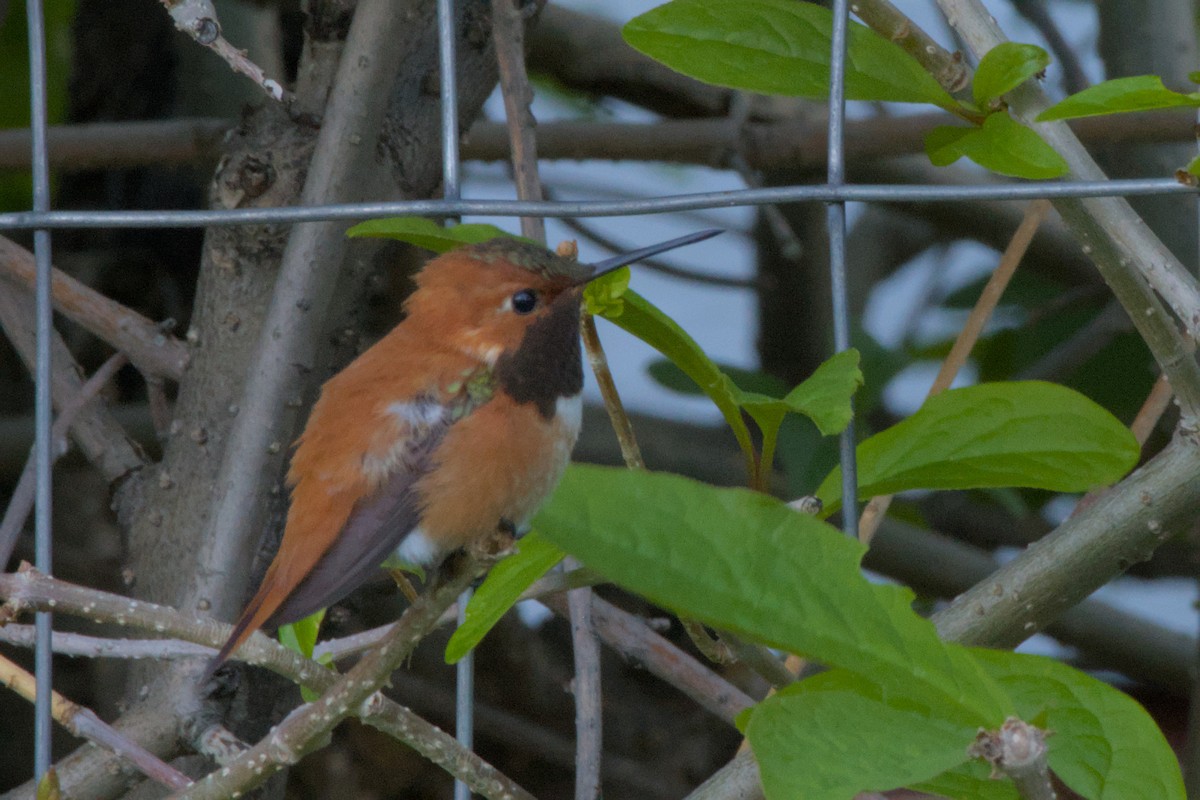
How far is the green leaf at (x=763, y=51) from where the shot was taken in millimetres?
780

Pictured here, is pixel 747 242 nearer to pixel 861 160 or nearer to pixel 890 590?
pixel 861 160

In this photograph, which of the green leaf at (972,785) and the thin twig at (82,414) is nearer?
the green leaf at (972,785)

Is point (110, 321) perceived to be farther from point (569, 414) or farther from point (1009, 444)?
point (1009, 444)

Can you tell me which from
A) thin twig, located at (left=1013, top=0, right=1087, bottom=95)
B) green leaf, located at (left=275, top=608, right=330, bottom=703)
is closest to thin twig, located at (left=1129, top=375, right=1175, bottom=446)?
green leaf, located at (left=275, top=608, right=330, bottom=703)

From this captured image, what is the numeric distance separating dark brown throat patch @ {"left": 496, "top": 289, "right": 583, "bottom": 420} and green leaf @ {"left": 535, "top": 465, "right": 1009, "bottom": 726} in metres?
0.45

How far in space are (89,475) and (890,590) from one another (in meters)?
1.78

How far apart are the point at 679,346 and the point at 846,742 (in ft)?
0.77

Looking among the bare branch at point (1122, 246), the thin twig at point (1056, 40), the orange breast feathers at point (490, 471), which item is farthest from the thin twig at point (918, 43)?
the thin twig at point (1056, 40)

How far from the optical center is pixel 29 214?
891 millimetres

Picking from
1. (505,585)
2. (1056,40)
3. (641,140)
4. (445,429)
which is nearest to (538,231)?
(445,429)

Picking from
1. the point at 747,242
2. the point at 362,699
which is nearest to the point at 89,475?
the point at 747,242

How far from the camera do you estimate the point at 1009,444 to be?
30.9 inches

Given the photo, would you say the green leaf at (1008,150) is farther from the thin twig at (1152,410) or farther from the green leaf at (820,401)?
the thin twig at (1152,410)

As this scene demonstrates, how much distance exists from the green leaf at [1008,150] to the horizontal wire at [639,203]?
0.03 ft
